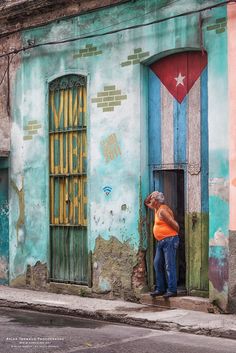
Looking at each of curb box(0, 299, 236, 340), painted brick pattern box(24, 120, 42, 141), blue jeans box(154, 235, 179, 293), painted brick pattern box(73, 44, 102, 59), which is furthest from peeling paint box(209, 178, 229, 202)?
painted brick pattern box(24, 120, 42, 141)

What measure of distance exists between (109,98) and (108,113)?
24 centimetres

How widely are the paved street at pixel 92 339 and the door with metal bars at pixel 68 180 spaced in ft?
7.60

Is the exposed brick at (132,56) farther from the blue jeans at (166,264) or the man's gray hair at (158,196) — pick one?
the blue jeans at (166,264)

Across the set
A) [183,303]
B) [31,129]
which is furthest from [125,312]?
[31,129]

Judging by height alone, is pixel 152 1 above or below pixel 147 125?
above

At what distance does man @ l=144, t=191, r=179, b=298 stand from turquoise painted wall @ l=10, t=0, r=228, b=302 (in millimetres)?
388

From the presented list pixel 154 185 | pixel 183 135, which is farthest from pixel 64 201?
pixel 183 135

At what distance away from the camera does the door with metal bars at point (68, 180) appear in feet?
37.9

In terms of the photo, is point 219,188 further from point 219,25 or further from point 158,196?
point 219,25

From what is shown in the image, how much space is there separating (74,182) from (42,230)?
1.13 meters

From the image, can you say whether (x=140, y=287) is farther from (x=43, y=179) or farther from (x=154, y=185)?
(x=43, y=179)

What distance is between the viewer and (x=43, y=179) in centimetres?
1210

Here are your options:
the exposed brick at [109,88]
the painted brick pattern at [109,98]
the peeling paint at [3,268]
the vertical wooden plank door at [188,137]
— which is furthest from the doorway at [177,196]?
the peeling paint at [3,268]

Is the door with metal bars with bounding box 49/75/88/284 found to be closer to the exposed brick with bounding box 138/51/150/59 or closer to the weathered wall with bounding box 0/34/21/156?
the weathered wall with bounding box 0/34/21/156
